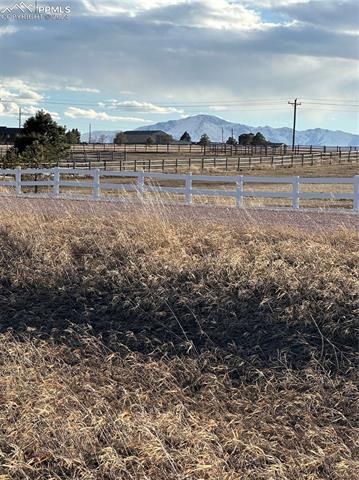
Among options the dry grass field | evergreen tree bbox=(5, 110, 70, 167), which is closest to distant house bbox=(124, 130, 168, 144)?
evergreen tree bbox=(5, 110, 70, 167)

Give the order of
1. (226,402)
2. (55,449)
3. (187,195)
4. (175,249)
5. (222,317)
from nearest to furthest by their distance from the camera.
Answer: (55,449) → (226,402) → (222,317) → (175,249) → (187,195)

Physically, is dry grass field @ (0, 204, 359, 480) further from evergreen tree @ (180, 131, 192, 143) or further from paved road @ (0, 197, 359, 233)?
evergreen tree @ (180, 131, 192, 143)

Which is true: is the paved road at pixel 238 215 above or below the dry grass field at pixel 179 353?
above

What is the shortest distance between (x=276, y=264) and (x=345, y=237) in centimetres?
164

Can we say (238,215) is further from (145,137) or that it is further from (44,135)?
(145,137)

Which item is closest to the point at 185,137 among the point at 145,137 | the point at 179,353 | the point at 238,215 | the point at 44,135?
the point at 145,137

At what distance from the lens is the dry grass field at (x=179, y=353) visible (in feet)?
13.9

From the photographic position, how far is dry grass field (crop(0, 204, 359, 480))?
13.9 ft

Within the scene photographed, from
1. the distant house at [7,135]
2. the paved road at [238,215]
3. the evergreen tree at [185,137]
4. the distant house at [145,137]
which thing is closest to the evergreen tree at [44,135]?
the paved road at [238,215]

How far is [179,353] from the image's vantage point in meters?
6.05

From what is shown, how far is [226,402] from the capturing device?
516cm

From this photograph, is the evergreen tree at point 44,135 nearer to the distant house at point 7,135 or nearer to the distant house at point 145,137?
the distant house at point 7,135

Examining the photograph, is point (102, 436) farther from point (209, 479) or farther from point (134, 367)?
point (134, 367)

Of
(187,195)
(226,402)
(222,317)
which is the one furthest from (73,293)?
(187,195)
